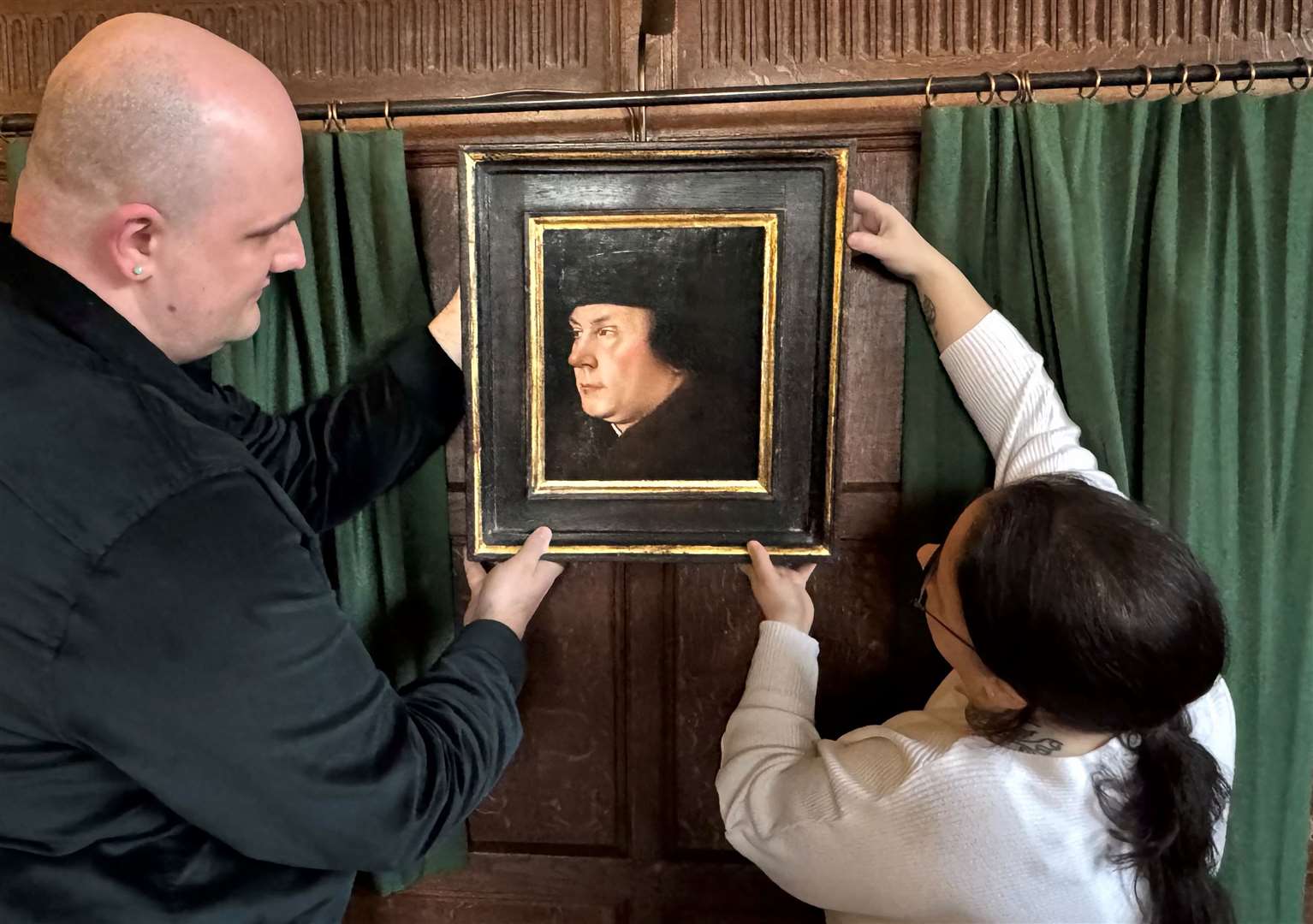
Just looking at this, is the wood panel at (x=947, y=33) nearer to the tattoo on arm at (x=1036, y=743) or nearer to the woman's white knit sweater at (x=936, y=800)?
the woman's white knit sweater at (x=936, y=800)

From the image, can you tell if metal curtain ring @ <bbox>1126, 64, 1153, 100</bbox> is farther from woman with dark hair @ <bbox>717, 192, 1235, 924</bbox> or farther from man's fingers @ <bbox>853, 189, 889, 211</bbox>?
woman with dark hair @ <bbox>717, 192, 1235, 924</bbox>

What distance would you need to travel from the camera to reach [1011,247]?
1.02 meters

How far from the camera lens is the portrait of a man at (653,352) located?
90 centimetres

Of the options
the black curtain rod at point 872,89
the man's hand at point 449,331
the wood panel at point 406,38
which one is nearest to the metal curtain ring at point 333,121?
the black curtain rod at point 872,89

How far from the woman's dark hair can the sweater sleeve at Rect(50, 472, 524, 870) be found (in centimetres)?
54

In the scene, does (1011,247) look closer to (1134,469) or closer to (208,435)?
(1134,469)

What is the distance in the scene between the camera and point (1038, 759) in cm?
74

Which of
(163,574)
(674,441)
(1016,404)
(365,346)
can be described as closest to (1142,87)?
(1016,404)

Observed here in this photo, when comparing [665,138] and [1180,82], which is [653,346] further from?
[1180,82]

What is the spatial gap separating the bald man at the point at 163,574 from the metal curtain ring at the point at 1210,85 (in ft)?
3.41

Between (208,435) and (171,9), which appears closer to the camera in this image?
(208,435)

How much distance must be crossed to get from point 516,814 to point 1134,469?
41.0 inches

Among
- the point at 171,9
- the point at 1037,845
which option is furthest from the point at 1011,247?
the point at 171,9

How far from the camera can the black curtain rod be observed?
3.17 ft
